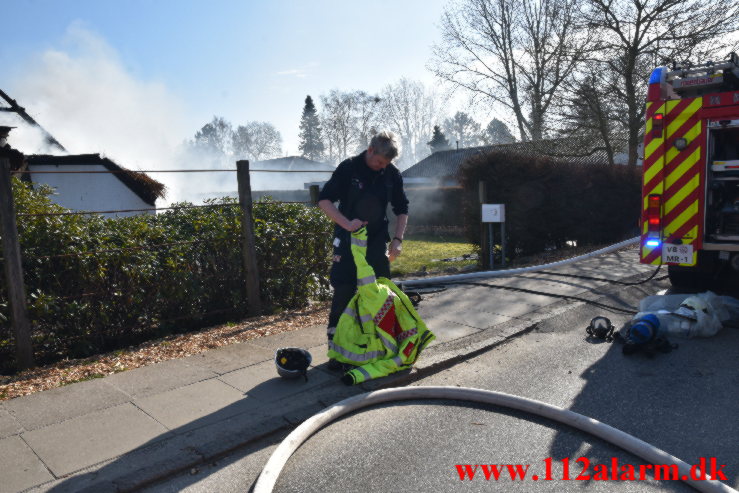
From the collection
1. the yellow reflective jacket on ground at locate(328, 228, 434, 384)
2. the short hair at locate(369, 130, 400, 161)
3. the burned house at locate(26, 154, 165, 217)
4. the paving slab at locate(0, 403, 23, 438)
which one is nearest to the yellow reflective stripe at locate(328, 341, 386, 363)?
the yellow reflective jacket on ground at locate(328, 228, 434, 384)

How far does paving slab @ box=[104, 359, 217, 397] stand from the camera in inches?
157

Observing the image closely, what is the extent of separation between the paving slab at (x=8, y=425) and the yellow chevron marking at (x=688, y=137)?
6.47 metres

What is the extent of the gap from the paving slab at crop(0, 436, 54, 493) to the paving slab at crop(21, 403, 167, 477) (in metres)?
0.04

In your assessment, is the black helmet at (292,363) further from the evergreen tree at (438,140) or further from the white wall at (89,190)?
the evergreen tree at (438,140)

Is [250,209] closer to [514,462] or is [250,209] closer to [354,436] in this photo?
[354,436]

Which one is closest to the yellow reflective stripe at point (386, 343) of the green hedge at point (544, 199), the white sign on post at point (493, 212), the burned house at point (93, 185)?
the white sign on post at point (493, 212)

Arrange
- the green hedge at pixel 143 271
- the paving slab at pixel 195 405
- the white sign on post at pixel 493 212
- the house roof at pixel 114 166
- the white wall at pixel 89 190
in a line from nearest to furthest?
the paving slab at pixel 195 405 < the green hedge at pixel 143 271 < the white sign on post at pixel 493 212 < the house roof at pixel 114 166 < the white wall at pixel 89 190

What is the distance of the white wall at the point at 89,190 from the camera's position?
1387 centimetres

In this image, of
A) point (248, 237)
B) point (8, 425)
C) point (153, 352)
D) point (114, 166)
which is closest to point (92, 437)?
point (8, 425)

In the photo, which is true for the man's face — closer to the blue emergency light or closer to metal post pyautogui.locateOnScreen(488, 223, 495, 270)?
the blue emergency light

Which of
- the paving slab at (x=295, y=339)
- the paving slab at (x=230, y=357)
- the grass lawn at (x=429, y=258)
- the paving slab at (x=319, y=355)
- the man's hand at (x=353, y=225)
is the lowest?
the grass lawn at (x=429, y=258)

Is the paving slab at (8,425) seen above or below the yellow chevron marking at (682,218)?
below

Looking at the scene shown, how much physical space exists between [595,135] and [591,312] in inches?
595

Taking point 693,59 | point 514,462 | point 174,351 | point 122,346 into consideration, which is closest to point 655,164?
point 514,462
